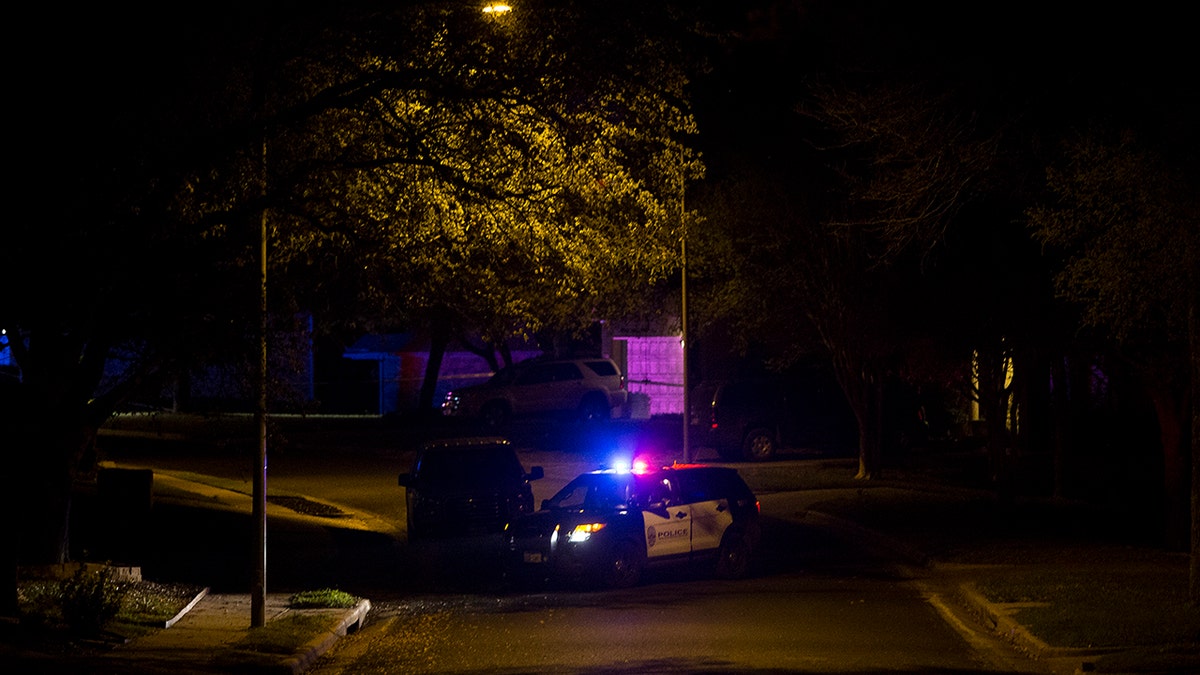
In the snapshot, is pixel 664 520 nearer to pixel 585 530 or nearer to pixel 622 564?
pixel 622 564

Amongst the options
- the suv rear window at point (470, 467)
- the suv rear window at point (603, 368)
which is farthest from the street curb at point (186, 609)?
the suv rear window at point (603, 368)

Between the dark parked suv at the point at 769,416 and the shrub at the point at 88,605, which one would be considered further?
the dark parked suv at the point at 769,416

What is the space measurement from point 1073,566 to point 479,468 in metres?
9.05

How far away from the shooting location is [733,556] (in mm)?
16703

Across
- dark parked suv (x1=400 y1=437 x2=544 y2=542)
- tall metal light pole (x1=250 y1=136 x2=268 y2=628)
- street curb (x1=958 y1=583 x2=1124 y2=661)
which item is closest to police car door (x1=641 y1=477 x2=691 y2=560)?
street curb (x1=958 y1=583 x2=1124 y2=661)

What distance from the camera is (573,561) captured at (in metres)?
15.7

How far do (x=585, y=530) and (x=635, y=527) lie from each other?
0.66m

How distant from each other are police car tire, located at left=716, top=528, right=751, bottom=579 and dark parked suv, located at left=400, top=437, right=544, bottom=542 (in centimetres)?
439

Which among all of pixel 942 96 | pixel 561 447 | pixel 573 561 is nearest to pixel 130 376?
pixel 573 561

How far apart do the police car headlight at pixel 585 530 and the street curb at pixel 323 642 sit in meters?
2.65

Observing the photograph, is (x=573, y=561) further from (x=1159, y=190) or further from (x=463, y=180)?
(x=1159, y=190)

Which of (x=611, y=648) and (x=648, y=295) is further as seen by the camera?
(x=648, y=295)

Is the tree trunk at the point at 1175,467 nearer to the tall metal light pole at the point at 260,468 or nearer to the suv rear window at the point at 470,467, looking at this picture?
the suv rear window at the point at 470,467

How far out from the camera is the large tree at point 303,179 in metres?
11.5
